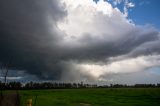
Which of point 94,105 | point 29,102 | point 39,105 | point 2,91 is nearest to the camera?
point 29,102

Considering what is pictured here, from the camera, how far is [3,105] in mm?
5410

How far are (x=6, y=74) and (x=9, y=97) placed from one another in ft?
1.85

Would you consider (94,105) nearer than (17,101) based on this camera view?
No

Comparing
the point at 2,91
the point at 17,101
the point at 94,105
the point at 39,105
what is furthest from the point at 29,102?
the point at 94,105

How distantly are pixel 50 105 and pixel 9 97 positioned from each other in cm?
3716

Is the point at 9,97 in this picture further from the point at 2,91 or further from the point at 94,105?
the point at 94,105

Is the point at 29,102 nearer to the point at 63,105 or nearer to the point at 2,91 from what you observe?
the point at 2,91

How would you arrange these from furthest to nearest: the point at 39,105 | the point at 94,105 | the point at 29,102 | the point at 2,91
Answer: the point at 94,105, the point at 39,105, the point at 2,91, the point at 29,102

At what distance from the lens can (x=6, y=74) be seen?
5.74 meters

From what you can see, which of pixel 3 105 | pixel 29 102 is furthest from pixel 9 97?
pixel 29 102

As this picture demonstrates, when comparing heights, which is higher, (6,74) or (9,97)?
(6,74)

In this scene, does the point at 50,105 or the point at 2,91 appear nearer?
the point at 2,91

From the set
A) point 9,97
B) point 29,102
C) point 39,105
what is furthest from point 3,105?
point 39,105

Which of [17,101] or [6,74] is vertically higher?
[6,74]
